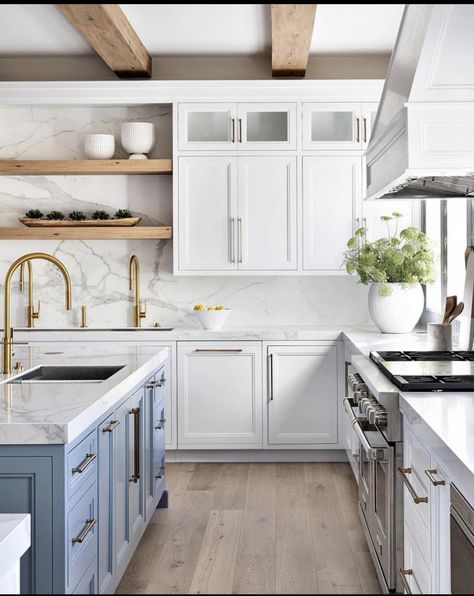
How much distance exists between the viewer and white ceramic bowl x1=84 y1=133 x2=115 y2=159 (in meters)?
4.77

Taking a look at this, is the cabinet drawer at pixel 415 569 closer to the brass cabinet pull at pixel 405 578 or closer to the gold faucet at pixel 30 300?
the brass cabinet pull at pixel 405 578

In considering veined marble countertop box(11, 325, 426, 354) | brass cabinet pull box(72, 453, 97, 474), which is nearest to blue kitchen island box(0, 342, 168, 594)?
brass cabinet pull box(72, 453, 97, 474)

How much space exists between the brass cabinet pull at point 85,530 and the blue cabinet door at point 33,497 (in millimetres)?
106

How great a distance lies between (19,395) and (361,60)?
143 inches

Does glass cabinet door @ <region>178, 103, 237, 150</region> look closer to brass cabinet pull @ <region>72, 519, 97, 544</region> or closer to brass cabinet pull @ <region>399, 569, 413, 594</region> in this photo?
brass cabinet pull @ <region>72, 519, 97, 544</region>

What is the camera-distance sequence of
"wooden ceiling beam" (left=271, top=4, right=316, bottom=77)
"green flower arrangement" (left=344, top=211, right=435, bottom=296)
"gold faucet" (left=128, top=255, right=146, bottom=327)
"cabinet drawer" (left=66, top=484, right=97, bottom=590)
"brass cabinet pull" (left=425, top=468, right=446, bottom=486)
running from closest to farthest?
"brass cabinet pull" (left=425, top=468, right=446, bottom=486) → "cabinet drawer" (left=66, top=484, right=97, bottom=590) → "wooden ceiling beam" (left=271, top=4, right=316, bottom=77) → "green flower arrangement" (left=344, top=211, right=435, bottom=296) → "gold faucet" (left=128, top=255, right=146, bottom=327)

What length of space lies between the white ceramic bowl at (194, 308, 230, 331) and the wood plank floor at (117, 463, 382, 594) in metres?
0.94

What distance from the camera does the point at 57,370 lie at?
301 centimetres

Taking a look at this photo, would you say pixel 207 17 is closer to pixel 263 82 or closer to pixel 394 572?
pixel 263 82

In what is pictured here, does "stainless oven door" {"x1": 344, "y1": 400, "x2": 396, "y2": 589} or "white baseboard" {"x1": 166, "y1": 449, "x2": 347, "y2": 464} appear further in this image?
"white baseboard" {"x1": 166, "y1": 449, "x2": 347, "y2": 464}

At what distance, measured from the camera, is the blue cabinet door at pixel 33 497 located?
1.87 meters

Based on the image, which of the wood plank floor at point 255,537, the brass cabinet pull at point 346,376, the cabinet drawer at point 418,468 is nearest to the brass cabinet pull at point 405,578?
the cabinet drawer at point 418,468

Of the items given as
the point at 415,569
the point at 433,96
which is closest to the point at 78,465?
the point at 415,569

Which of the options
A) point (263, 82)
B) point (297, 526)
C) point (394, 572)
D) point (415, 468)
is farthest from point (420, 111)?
point (263, 82)
